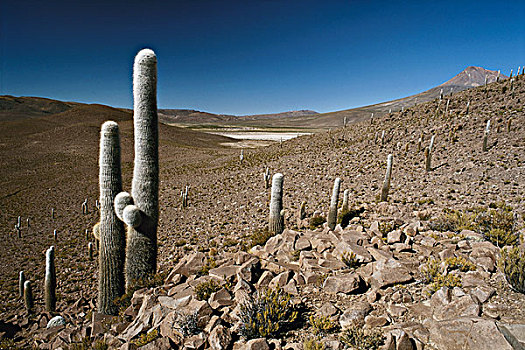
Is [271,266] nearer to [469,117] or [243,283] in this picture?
[243,283]

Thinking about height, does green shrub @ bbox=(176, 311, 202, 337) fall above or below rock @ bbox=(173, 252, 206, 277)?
above

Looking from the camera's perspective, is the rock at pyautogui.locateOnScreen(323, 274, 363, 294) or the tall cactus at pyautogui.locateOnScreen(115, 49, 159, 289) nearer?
the rock at pyautogui.locateOnScreen(323, 274, 363, 294)

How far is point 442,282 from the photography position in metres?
4.24

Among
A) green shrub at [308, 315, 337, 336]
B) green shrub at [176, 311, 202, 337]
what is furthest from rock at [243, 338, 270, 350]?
green shrub at [176, 311, 202, 337]

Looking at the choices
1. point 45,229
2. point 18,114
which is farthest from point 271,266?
point 18,114

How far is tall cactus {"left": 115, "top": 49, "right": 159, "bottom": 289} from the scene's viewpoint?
705cm

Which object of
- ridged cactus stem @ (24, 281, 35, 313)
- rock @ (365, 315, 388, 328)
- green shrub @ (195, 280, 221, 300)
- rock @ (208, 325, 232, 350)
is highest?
rock @ (365, 315, 388, 328)

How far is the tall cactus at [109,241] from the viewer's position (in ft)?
22.9

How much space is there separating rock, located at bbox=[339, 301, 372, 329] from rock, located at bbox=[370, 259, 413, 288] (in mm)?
741

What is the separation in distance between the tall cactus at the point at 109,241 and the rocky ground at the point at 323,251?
3.52ft

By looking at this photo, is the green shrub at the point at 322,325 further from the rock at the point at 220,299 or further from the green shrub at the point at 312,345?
the rock at the point at 220,299

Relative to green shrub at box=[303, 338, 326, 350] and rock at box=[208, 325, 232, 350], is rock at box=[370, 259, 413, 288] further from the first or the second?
rock at box=[208, 325, 232, 350]

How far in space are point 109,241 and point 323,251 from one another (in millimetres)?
5440

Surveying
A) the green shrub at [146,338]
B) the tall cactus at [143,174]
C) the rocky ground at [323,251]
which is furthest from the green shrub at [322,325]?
the tall cactus at [143,174]
